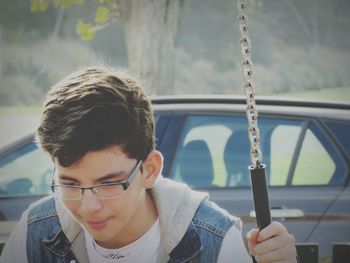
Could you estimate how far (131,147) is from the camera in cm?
208

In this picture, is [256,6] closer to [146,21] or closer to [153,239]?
[146,21]

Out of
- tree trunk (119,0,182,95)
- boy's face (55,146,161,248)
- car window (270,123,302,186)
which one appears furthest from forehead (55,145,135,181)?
tree trunk (119,0,182,95)

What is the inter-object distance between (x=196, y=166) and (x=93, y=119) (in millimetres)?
2215

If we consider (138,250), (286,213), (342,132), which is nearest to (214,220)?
(138,250)

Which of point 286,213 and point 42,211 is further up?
point 286,213

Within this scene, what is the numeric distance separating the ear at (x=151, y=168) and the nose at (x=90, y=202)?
0.68 feet

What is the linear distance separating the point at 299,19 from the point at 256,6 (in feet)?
5.77

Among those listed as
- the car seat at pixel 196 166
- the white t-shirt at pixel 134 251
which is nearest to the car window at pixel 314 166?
the car seat at pixel 196 166

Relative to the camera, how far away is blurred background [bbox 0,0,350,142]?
2303 cm

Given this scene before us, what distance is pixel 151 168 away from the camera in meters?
2.15

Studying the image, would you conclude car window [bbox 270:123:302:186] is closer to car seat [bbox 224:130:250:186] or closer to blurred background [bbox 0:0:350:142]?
car seat [bbox 224:130:250:186]

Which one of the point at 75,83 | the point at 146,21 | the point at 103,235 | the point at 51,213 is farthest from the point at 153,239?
the point at 146,21

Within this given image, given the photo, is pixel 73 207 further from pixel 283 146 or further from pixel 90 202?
pixel 283 146

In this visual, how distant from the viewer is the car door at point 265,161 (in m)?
4.02
